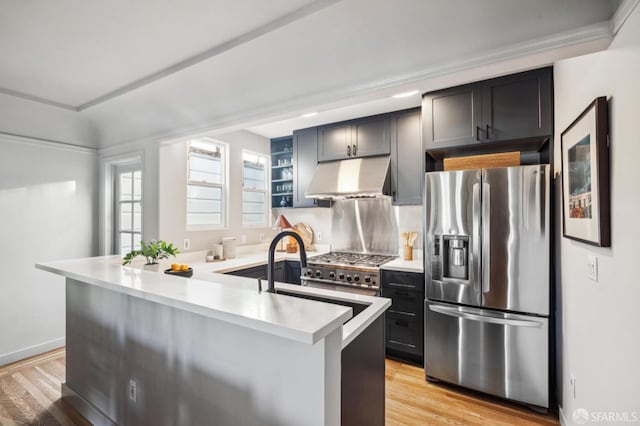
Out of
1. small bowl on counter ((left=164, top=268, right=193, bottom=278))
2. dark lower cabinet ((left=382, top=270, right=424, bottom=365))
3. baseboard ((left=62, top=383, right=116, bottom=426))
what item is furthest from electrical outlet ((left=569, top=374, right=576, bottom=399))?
baseboard ((left=62, top=383, right=116, bottom=426))

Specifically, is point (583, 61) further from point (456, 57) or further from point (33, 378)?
point (33, 378)

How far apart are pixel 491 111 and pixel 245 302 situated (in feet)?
7.77

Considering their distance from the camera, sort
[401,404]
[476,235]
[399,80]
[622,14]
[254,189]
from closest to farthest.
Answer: [622,14] → [399,80] → [401,404] → [476,235] → [254,189]

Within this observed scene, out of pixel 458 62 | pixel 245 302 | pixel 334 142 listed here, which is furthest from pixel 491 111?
pixel 245 302

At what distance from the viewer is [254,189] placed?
4336 millimetres

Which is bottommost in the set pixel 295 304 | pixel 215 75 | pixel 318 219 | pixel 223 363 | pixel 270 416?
pixel 270 416

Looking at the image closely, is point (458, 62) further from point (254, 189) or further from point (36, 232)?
point (36, 232)

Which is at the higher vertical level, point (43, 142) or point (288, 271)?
point (43, 142)

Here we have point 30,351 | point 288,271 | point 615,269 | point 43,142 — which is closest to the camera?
point 615,269

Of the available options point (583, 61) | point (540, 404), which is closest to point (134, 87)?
point (583, 61)

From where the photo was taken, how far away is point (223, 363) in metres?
1.30

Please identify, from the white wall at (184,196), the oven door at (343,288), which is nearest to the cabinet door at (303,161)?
the white wall at (184,196)

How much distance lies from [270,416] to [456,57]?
1.87 metres

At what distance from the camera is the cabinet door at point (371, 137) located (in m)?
3.29
